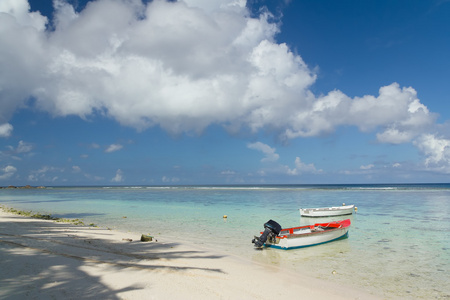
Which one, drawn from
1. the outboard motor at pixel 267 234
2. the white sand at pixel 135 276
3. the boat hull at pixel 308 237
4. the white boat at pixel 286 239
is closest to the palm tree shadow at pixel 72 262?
the white sand at pixel 135 276

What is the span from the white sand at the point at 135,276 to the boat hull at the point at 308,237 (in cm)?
311

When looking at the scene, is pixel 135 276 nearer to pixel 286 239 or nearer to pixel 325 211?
pixel 286 239

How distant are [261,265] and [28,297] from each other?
839cm

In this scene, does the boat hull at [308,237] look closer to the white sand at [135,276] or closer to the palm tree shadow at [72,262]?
the white sand at [135,276]

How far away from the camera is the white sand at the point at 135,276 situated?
7.39 meters

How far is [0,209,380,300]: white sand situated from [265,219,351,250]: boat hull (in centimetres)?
311

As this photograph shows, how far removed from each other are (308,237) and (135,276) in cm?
1026

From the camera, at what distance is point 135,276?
28.1ft

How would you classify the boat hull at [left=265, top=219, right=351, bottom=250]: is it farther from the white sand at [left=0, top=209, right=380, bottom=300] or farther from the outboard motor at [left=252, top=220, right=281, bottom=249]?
the white sand at [left=0, top=209, right=380, bottom=300]

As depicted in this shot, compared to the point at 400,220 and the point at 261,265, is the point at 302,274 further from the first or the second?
the point at 400,220

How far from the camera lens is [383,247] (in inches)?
602

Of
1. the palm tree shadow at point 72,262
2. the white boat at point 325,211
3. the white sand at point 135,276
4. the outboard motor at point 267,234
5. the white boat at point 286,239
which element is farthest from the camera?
the white boat at point 325,211

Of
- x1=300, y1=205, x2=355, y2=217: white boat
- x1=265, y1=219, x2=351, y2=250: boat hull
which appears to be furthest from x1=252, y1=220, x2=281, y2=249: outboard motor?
x1=300, y1=205, x2=355, y2=217: white boat

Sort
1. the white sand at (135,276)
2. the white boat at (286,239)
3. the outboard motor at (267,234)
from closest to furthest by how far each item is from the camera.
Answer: the white sand at (135,276), the outboard motor at (267,234), the white boat at (286,239)
